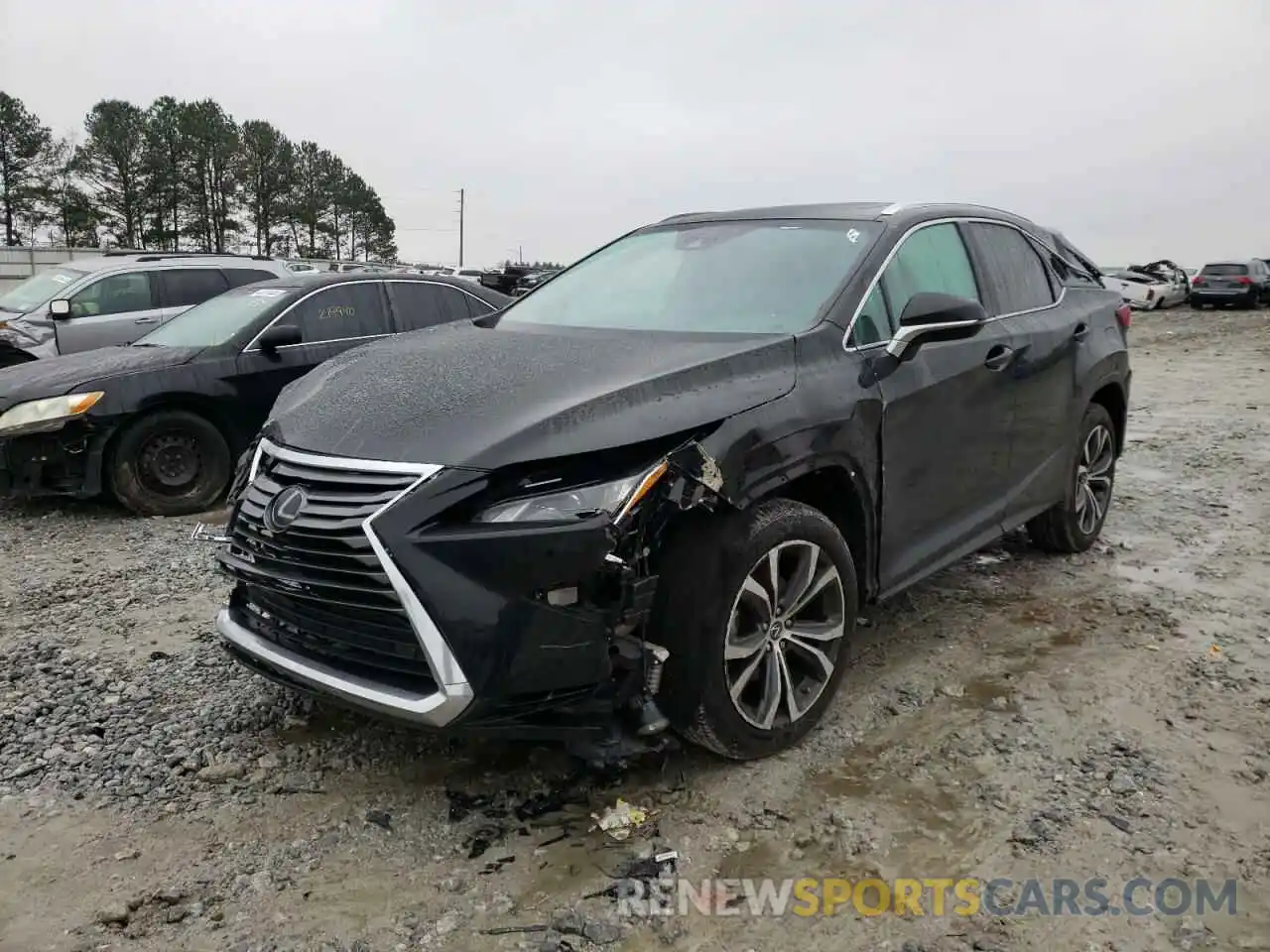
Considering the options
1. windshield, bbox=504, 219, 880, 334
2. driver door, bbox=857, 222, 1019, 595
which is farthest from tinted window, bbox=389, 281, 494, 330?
driver door, bbox=857, 222, 1019, 595

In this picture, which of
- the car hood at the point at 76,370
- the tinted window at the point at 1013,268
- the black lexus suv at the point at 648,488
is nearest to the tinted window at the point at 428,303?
the car hood at the point at 76,370

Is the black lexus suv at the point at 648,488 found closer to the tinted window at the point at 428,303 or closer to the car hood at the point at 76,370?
the car hood at the point at 76,370

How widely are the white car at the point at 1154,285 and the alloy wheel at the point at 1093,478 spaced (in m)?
28.7

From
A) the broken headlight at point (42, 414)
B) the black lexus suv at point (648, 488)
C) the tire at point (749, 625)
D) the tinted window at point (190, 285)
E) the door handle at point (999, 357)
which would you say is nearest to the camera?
the black lexus suv at point (648, 488)

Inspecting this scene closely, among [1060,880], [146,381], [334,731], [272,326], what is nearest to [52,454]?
[146,381]

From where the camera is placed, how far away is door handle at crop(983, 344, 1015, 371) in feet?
13.1

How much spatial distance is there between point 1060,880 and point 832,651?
0.98 metres

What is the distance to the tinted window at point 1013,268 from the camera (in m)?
4.39

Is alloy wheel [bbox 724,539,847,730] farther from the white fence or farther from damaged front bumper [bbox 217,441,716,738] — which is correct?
the white fence

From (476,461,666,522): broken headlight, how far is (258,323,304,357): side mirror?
449cm

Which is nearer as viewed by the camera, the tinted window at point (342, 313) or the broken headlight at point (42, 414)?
the broken headlight at point (42, 414)

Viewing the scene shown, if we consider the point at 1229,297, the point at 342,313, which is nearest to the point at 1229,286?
the point at 1229,297

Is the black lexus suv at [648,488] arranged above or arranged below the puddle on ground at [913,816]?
above

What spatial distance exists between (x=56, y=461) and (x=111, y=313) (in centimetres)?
528
